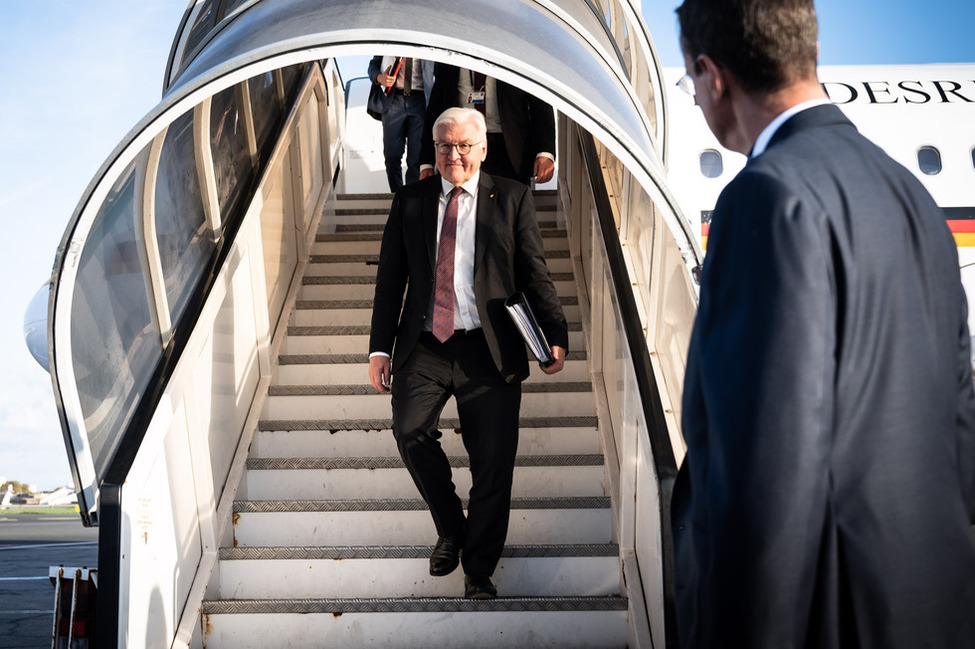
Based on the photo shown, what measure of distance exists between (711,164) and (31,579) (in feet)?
Answer: 26.4

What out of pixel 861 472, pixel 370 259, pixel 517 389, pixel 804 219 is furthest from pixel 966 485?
→ pixel 370 259

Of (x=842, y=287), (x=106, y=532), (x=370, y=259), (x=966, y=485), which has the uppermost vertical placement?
(x=370, y=259)

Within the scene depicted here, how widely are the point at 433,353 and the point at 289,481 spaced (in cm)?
133

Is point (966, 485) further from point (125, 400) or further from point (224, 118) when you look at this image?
point (224, 118)

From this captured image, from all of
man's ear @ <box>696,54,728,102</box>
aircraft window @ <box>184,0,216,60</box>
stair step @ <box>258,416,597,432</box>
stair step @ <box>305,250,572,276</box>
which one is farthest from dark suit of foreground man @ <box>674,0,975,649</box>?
stair step @ <box>305,250,572,276</box>

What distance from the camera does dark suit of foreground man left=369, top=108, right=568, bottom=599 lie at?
4148mm

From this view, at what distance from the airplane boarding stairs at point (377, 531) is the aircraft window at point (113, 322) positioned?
955 millimetres

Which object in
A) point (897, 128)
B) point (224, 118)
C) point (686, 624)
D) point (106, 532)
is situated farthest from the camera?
point (897, 128)

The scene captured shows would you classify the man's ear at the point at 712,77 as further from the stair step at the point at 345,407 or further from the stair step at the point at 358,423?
the stair step at the point at 345,407

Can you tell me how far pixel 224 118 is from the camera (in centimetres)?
530

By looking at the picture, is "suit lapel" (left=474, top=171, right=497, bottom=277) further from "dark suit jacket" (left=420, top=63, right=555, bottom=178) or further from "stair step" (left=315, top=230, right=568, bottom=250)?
"stair step" (left=315, top=230, right=568, bottom=250)

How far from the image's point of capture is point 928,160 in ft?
33.6

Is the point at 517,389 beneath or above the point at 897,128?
beneath

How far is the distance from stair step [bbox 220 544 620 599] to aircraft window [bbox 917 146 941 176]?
293 inches
